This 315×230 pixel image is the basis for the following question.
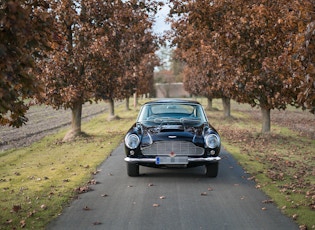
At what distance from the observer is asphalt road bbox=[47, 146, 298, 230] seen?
19.9 ft

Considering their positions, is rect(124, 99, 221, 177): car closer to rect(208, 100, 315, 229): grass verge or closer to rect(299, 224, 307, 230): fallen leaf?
rect(208, 100, 315, 229): grass verge

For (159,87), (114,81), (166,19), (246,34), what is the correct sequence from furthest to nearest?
(159,87) → (166,19) → (114,81) → (246,34)

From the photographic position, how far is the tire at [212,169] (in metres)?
9.17

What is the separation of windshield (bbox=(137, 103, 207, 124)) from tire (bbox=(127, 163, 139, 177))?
1427 mm

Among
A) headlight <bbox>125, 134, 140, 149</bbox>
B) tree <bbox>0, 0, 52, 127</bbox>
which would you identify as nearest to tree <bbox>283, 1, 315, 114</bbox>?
headlight <bbox>125, 134, 140, 149</bbox>

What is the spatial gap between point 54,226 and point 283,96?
1093cm

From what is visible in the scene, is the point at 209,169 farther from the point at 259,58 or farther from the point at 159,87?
the point at 159,87

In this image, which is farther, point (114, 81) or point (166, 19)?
point (166, 19)

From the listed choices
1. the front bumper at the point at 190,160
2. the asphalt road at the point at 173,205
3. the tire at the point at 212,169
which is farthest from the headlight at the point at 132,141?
the tire at the point at 212,169

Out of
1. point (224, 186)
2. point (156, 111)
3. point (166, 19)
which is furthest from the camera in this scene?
point (166, 19)

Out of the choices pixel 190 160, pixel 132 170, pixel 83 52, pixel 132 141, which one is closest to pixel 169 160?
pixel 190 160

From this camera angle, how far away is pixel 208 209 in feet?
22.4

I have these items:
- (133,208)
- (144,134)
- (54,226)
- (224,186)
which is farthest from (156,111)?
(54,226)

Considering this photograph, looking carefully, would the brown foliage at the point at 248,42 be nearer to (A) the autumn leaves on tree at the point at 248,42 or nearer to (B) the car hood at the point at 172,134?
(A) the autumn leaves on tree at the point at 248,42
